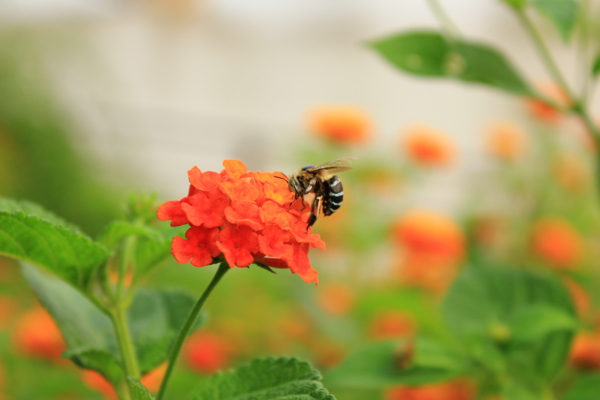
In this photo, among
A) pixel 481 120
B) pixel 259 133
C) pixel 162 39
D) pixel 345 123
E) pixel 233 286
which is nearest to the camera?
pixel 345 123

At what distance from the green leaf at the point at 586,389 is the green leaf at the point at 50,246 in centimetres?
55

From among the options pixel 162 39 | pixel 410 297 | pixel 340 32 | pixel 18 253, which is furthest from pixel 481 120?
pixel 18 253

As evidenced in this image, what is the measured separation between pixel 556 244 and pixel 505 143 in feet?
1.38

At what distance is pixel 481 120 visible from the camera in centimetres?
459

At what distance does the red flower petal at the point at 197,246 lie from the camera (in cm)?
43

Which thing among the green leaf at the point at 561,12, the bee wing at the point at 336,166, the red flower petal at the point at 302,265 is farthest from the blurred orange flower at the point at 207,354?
the green leaf at the point at 561,12

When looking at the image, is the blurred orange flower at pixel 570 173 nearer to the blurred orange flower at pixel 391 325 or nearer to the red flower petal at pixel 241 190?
the blurred orange flower at pixel 391 325

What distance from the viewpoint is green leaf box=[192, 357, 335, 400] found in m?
0.44

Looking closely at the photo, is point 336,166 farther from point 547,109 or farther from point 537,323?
point 547,109

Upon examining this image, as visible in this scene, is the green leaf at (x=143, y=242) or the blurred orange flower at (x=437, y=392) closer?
the green leaf at (x=143, y=242)

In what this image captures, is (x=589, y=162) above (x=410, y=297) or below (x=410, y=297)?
above

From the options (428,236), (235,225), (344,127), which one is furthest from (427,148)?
(235,225)

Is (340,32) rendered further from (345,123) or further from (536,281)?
(536,281)

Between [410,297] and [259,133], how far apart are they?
2.96m
